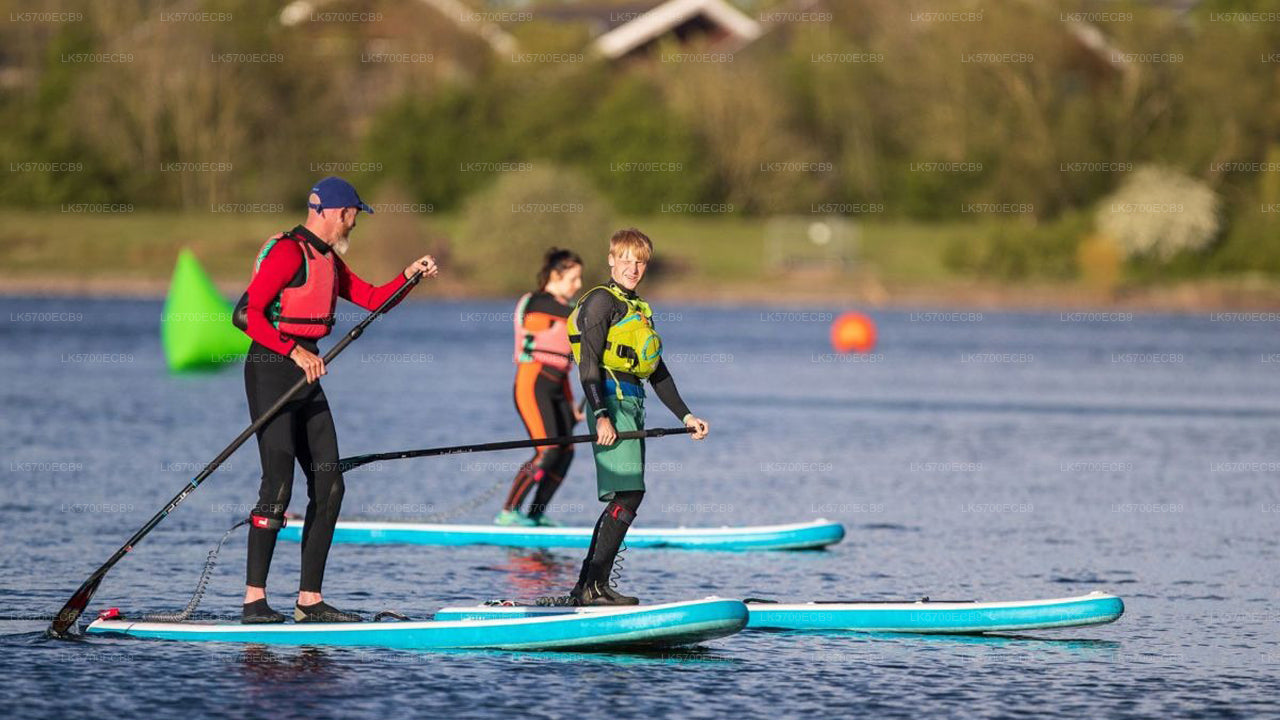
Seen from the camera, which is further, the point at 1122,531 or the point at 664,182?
the point at 664,182

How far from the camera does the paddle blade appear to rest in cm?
1099

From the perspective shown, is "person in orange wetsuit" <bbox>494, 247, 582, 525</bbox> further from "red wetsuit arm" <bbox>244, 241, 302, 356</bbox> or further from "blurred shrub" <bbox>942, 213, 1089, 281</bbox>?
"blurred shrub" <bbox>942, 213, 1089, 281</bbox>

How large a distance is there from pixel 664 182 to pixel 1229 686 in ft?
224

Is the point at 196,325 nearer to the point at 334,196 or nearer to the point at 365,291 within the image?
the point at 365,291

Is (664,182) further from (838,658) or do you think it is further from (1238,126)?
(838,658)

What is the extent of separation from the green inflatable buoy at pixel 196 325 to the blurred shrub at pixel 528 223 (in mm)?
31145

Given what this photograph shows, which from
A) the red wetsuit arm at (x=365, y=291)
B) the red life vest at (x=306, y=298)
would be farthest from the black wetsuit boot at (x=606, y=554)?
the red life vest at (x=306, y=298)

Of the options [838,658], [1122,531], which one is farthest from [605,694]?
[1122,531]

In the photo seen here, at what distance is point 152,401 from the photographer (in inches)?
1171

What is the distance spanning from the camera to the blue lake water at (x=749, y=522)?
33.2 feet

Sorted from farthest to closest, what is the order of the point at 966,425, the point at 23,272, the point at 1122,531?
the point at 23,272
the point at 966,425
the point at 1122,531

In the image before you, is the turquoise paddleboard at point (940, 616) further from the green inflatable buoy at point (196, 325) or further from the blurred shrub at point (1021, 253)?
the blurred shrub at point (1021, 253)

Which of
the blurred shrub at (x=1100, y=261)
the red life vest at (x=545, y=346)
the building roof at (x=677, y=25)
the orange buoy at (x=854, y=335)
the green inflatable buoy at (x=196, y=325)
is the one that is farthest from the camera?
the building roof at (x=677, y=25)

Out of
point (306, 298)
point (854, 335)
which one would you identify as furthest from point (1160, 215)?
point (306, 298)
